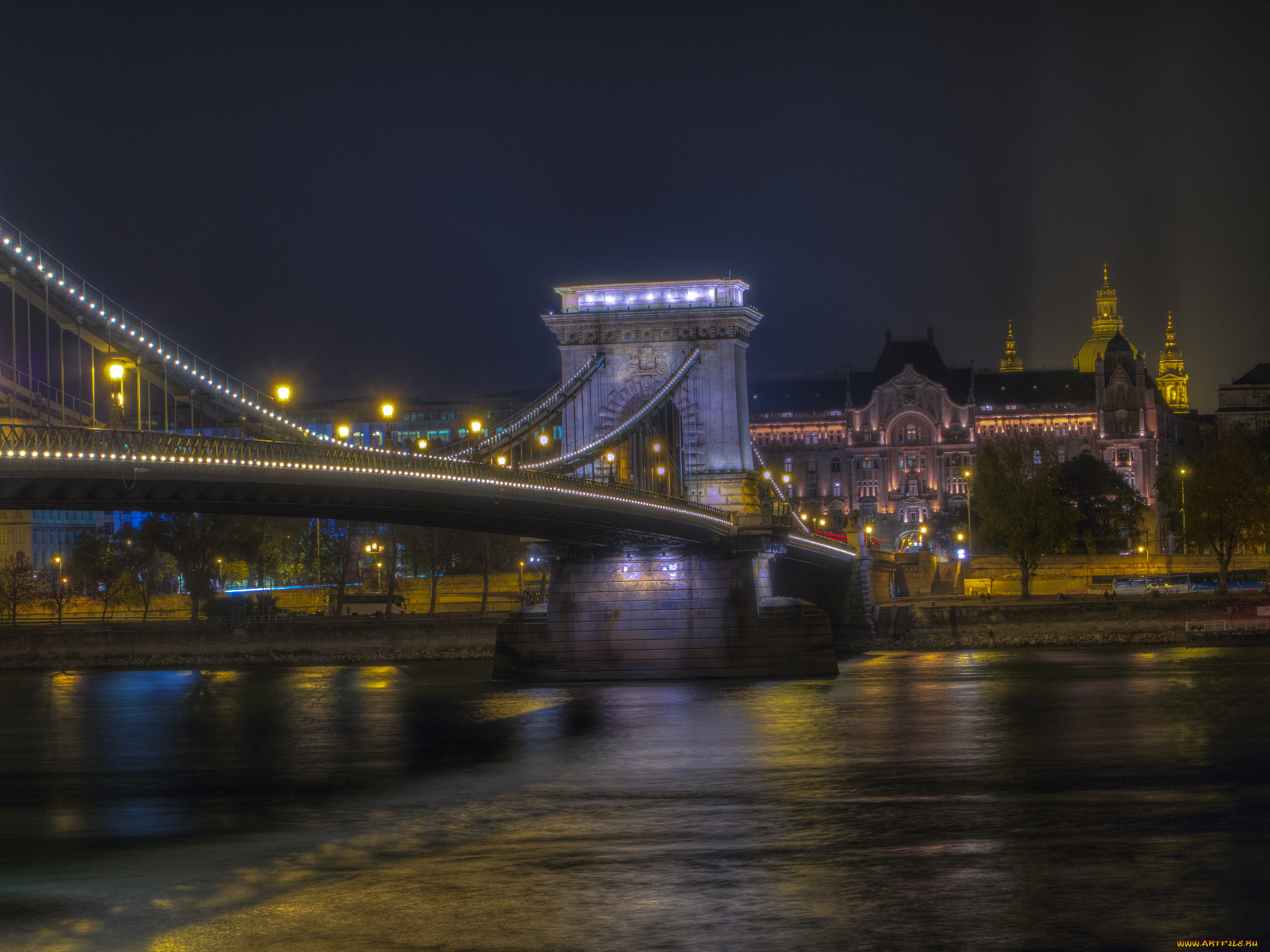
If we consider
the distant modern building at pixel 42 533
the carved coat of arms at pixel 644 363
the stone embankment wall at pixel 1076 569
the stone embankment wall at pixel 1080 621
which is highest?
the carved coat of arms at pixel 644 363

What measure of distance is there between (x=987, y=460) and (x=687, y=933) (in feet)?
203

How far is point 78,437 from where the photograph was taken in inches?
988

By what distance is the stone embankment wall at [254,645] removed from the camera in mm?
61500

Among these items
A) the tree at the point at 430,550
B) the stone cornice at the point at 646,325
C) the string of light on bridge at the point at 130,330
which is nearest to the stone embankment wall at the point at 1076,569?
the tree at the point at 430,550

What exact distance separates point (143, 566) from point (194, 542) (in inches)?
552

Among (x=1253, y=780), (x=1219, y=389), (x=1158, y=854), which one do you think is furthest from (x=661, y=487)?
(x=1219, y=389)

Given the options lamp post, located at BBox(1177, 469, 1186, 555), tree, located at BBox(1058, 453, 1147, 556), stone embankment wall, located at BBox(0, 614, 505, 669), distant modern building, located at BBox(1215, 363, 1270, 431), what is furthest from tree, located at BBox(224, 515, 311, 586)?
distant modern building, located at BBox(1215, 363, 1270, 431)

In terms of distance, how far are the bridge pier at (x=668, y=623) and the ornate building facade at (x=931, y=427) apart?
85065mm

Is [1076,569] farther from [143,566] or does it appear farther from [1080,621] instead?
[143,566]

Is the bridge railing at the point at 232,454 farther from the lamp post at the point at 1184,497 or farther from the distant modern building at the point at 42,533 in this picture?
the distant modern building at the point at 42,533

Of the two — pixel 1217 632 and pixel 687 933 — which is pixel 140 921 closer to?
pixel 687 933

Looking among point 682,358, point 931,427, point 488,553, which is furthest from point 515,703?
point 931,427

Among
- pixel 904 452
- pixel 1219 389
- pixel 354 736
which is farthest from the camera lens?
pixel 1219 389

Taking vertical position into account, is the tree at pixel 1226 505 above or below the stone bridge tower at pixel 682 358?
below
